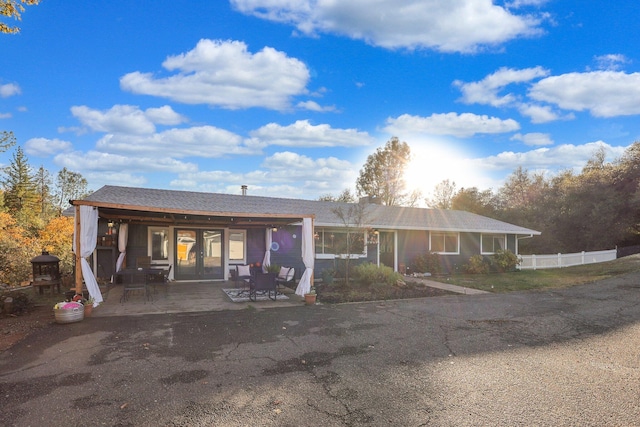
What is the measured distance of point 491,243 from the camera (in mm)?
19984

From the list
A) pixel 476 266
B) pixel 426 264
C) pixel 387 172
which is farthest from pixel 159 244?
pixel 387 172

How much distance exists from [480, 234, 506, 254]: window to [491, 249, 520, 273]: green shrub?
0.64m

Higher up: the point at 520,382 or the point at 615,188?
the point at 615,188

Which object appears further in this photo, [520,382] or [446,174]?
[446,174]

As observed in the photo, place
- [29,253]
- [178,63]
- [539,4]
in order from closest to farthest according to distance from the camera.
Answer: [539,4], [178,63], [29,253]

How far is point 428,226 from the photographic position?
1766 centimetres

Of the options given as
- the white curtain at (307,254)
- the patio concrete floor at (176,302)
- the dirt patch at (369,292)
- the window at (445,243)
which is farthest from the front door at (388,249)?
the white curtain at (307,254)

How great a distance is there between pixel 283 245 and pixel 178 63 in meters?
7.49

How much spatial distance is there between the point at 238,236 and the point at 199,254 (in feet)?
5.38

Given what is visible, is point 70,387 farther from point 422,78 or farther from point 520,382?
point 422,78

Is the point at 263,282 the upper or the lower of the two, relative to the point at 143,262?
lower

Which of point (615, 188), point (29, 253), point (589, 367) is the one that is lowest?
point (589, 367)

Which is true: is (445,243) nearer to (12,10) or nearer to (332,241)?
(332,241)

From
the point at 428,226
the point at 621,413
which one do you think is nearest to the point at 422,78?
the point at 428,226
